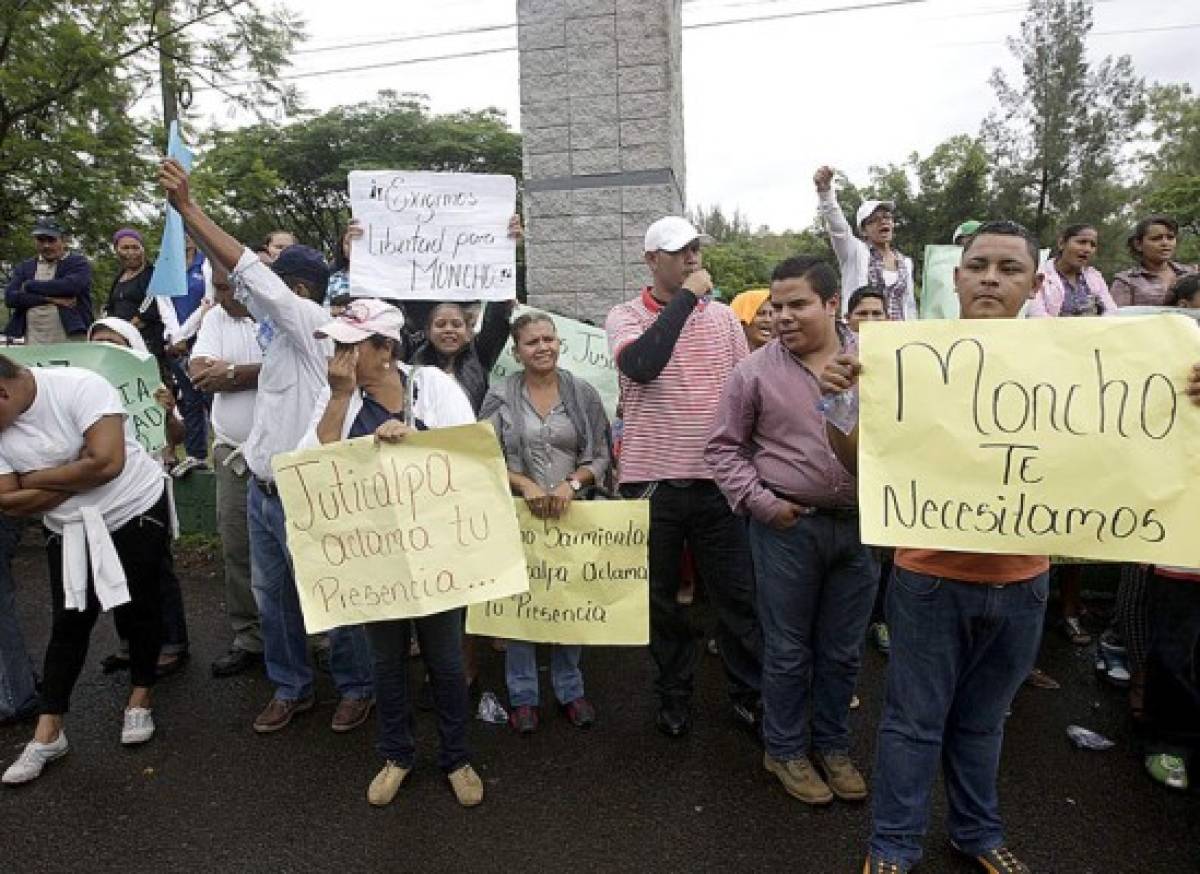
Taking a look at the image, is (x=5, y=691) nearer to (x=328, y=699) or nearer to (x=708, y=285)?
(x=328, y=699)

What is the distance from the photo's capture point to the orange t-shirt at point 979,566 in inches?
89.2

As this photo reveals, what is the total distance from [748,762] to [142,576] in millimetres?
2718

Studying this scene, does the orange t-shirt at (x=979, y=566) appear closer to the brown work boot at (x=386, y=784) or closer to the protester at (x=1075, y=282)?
the brown work boot at (x=386, y=784)

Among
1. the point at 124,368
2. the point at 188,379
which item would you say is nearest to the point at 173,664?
the point at 124,368

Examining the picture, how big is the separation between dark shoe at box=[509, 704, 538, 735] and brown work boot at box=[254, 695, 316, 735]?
104 centimetres

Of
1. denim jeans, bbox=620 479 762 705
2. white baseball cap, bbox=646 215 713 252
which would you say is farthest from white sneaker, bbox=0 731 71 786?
white baseball cap, bbox=646 215 713 252

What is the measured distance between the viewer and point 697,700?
152 inches

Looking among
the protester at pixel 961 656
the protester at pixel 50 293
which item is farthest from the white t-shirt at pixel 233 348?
the protester at pixel 50 293

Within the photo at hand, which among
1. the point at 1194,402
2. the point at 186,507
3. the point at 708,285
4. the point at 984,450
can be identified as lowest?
the point at 186,507

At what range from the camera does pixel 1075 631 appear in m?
4.34

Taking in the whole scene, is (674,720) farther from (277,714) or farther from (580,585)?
(277,714)

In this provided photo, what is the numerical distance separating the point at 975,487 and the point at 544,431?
1.81m

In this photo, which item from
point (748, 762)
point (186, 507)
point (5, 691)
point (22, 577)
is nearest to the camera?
point (748, 762)

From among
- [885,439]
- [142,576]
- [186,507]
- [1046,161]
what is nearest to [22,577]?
[186,507]
